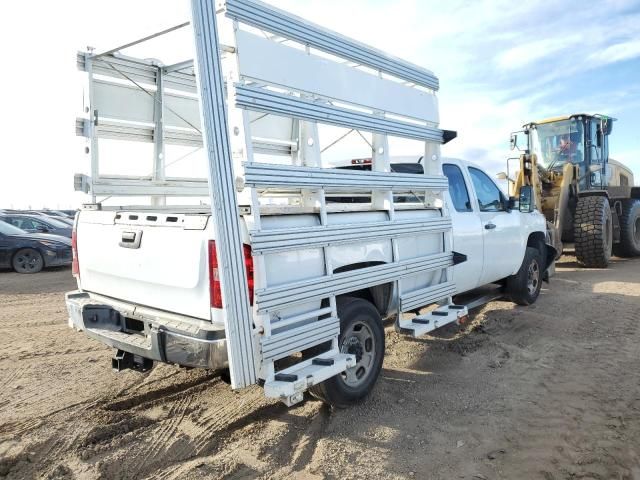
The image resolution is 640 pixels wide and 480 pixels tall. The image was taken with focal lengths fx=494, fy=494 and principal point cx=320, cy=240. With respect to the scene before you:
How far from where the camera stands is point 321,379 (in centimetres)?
336

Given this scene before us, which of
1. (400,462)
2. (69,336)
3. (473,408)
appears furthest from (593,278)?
(69,336)

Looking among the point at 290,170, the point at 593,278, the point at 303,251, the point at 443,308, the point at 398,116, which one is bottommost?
the point at 593,278

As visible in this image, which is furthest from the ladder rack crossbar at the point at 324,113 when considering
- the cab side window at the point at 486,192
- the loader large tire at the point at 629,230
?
the loader large tire at the point at 629,230

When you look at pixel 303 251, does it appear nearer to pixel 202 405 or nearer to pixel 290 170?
pixel 290 170

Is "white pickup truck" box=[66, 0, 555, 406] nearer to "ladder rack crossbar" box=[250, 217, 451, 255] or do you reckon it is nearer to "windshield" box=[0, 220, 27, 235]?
"ladder rack crossbar" box=[250, 217, 451, 255]

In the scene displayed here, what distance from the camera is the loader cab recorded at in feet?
39.3

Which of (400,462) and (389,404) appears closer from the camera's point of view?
(400,462)

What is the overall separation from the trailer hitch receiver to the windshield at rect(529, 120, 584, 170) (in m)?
11.3

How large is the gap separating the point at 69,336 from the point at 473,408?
4.69 meters

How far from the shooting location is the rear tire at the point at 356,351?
3.70 meters

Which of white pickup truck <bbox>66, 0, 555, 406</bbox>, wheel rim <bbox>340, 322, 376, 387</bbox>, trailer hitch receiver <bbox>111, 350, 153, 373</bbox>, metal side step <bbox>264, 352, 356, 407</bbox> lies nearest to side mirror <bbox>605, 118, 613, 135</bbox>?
white pickup truck <bbox>66, 0, 555, 406</bbox>

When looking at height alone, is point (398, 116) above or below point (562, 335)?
above

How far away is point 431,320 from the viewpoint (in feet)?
15.5

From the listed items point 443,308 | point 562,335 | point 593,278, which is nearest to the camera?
point 443,308
